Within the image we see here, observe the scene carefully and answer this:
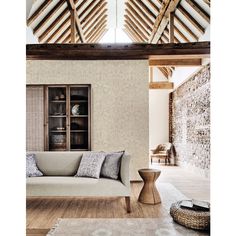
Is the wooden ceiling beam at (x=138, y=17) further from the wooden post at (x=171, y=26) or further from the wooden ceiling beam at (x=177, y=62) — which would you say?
the wooden post at (x=171, y=26)

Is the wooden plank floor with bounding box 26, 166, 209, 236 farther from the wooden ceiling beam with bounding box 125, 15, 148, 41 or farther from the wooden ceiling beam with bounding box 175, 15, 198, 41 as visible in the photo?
the wooden ceiling beam with bounding box 125, 15, 148, 41

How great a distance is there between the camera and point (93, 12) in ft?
22.6

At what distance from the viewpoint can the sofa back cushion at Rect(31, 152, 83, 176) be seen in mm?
3992

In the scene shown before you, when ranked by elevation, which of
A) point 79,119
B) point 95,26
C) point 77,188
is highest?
point 95,26

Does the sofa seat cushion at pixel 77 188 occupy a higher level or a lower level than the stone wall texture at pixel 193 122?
lower

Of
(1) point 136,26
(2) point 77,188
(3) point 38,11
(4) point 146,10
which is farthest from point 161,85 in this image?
(2) point 77,188

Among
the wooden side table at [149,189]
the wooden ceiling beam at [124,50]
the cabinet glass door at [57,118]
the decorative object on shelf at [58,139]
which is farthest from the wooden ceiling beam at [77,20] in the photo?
the wooden side table at [149,189]

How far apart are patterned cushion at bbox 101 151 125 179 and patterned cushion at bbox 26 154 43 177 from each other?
947 mm

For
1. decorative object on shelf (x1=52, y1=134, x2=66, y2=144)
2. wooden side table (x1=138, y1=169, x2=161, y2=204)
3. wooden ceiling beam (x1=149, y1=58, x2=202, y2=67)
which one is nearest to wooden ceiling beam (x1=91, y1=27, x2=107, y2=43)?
wooden ceiling beam (x1=149, y1=58, x2=202, y2=67)

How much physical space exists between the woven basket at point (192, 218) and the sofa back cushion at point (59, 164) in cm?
163

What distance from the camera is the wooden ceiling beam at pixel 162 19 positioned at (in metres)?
5.46

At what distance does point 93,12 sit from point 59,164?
4.46m

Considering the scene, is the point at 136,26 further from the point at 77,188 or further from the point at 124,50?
the point at 77,188
